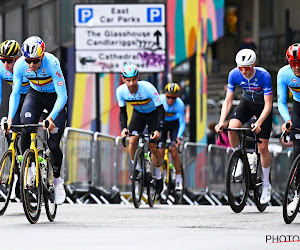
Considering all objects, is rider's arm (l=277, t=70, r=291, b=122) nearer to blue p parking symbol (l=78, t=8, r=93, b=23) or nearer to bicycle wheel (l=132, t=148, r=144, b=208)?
bicycle wheel (l=132, t=148, r=144, b=208)

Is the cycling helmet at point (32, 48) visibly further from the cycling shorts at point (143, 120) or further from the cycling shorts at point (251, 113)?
the cycling shorts at point (143, 120)

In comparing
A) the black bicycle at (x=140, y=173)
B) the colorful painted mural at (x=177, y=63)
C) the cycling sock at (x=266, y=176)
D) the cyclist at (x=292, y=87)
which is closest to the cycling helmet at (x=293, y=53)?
the cyclist at (x=292, y=87)

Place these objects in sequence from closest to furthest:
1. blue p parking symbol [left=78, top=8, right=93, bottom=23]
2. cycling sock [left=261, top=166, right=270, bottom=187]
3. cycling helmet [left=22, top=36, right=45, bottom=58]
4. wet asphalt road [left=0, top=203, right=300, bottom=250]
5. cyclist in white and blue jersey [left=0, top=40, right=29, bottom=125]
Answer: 1. wet asphalt road [left=0, top=203, right=300, bottom=250]
2. cycling helmet [left=22, top=36, right=45, bottom=58]
3. cyclist in white and blue jersey [left=0, top=40, right=29, bottom=125]
4. cycling sock [left=261, top=166, right=270, bottom=187]
5. blue p parking symbol [left=78, top=8, right=93, bottom=23]

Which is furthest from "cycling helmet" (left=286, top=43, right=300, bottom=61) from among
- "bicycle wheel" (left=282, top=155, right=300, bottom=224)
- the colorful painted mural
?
the colorful painted mural

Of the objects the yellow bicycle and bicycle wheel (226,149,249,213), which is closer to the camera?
the yellow bicycle

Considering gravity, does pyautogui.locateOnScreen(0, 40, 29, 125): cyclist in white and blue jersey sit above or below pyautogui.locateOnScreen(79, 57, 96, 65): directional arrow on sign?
below

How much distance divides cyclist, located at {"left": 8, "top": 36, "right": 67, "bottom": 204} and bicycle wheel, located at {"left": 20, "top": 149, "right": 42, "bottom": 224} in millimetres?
464

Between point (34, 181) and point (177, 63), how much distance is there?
18177 mm

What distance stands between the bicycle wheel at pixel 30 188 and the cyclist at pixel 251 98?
3.00 meters

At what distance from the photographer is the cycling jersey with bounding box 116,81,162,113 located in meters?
15.7

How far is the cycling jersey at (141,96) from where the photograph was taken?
15711 millimetres

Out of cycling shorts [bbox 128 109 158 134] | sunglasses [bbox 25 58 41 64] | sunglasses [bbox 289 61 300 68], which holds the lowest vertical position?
cycling shorts [bbox 128 109 158 134]

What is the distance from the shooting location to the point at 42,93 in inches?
498

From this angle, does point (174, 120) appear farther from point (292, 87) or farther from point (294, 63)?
point (294, 63)
